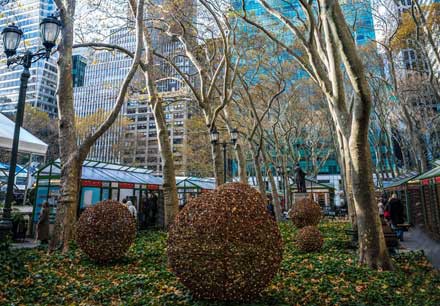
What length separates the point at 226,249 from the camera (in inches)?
157

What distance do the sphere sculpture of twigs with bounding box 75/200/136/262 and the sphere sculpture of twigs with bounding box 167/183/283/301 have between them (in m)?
2.88

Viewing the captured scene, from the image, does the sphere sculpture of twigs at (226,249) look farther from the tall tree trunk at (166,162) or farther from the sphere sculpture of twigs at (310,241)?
the tall tree trunk at (166,162)

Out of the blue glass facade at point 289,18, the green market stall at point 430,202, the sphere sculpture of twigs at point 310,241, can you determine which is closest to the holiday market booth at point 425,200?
the green market stall at point 430,202

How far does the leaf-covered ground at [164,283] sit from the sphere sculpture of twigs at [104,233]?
29 cm

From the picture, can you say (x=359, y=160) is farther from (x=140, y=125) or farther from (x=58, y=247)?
(x=140, y=125)

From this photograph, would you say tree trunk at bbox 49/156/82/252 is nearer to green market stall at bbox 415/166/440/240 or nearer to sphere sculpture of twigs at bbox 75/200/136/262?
sphere sculpture of twigs at bbox 75/200/136/262

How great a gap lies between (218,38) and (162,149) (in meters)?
6.38

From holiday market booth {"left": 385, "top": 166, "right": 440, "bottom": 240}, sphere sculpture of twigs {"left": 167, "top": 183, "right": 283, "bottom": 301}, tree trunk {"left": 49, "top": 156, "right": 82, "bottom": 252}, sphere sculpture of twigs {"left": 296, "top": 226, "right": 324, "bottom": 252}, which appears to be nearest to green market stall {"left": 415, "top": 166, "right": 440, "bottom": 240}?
holiday market booth {"left": 385, "top": 166, "right": 440, "bottom": 240}

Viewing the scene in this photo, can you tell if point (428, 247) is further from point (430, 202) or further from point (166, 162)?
point (166, 162)

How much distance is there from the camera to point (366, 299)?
4520mm

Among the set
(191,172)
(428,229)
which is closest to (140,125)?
(191,172)

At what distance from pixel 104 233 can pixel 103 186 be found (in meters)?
7.56

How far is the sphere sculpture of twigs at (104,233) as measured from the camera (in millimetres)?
6719

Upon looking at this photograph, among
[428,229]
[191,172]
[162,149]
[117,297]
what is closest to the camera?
[117,297]
